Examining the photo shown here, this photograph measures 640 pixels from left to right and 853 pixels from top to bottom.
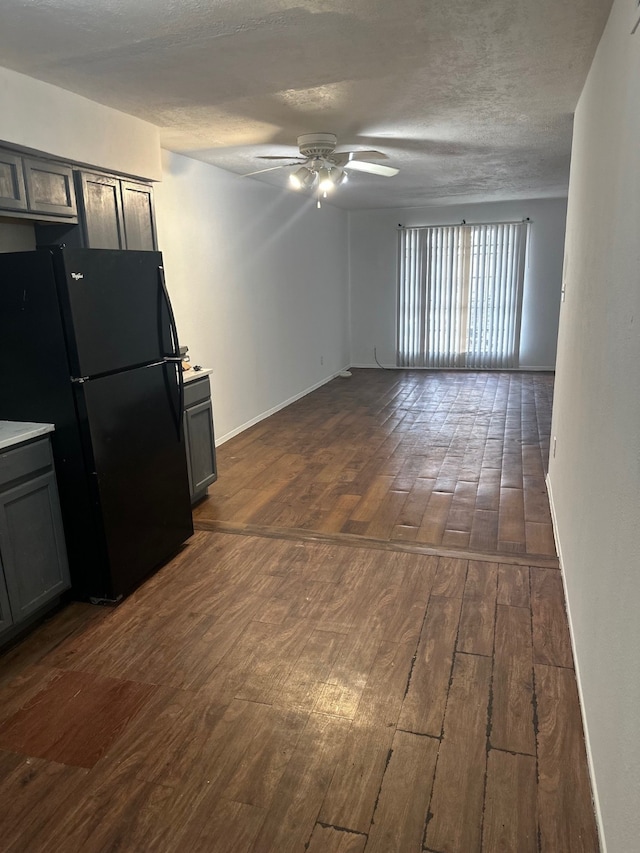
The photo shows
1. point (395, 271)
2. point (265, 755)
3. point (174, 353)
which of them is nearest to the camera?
point (265, 755)

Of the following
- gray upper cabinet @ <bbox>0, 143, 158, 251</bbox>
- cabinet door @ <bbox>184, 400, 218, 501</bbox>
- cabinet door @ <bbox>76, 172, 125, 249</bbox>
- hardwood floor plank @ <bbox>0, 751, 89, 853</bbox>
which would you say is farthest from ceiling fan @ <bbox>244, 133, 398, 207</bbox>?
hardwood floor plank @ <bbox>0, 751, 89, 853</bbox>

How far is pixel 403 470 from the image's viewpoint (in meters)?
4.34

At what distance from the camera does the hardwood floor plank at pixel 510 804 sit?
4.92ft

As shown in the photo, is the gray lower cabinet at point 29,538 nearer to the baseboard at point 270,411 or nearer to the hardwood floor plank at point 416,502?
the hardwood floor plank at point 416,502

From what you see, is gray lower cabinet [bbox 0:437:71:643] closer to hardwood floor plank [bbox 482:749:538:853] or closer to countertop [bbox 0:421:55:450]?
countertop [bbox 0:421:55:450]

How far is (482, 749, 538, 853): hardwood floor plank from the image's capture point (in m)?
1.50

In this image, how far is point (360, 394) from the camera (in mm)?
7098

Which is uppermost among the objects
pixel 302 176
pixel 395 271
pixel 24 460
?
pixel 302 176

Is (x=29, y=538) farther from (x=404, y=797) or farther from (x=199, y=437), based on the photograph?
(x=404, y=797)

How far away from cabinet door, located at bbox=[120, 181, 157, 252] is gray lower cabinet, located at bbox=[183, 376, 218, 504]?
2.90ft

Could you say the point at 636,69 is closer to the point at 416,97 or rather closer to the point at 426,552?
the point at 416,97

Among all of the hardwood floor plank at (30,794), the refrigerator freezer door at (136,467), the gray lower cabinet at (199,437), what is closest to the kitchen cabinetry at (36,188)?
the refrigerator freezer door at (136,467)

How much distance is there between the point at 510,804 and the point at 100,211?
318 centimetres

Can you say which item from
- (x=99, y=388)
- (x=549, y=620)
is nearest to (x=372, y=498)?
(x=549, y=620)
